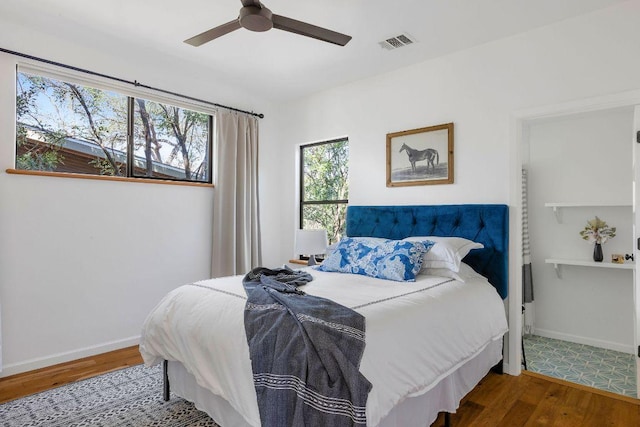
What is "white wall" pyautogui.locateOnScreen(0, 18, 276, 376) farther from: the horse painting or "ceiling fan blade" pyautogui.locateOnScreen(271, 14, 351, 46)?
the horse painting

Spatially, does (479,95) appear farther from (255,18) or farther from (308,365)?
(308,365)

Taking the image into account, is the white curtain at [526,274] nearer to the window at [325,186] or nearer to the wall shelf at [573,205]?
the wall shelf at [573,205]

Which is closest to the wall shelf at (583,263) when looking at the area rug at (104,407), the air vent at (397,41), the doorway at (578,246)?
the doorway at (578,246)

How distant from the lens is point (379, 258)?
260 cm

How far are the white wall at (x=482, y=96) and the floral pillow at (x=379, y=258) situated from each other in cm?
80

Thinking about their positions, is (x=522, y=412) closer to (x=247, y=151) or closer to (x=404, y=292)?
(x=404, y=292)

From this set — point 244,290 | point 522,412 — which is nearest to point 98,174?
point 244,290

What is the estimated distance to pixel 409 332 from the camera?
166 centimetres

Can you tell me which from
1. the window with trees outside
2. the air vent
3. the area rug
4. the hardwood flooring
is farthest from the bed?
the window with trees outside

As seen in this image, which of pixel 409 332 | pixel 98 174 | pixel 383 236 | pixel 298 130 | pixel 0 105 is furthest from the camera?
pixel 298 130

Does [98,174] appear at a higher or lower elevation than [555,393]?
higher

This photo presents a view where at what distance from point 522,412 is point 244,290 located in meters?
1.79

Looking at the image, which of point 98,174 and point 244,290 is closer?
point 244,290

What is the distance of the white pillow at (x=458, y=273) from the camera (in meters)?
2.52
